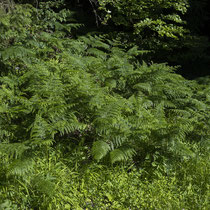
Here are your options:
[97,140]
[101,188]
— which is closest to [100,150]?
[101,188]

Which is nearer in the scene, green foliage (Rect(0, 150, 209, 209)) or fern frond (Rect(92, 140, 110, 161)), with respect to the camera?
green foliage (Rect(0, 150, 209, 209))

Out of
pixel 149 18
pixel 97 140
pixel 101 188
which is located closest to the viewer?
pixel 101 188

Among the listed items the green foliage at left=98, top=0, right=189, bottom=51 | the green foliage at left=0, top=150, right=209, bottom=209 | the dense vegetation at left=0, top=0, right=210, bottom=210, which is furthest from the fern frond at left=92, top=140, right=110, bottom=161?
the green foliage at left=98, top=0, right=189, bottom=51

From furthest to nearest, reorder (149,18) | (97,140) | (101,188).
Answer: (149,18), (97,140), (101,188)

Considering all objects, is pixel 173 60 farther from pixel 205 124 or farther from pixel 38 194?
pixel 38 194

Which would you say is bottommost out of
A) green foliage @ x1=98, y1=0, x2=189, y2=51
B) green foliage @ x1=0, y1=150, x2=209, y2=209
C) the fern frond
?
green foliage @ x1=0, y1=150, x2=209, y2=209

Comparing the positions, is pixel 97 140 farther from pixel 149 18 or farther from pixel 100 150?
pixel 149 18

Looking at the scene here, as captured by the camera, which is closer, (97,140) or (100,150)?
(100,150)

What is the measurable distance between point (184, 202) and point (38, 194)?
168cm

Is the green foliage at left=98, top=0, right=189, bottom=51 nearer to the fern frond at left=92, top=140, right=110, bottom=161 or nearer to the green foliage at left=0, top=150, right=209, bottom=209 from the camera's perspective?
the fern frond at left=92, top=140, right=110, bottom=161

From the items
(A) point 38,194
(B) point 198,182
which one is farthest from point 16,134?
(B) point 198,182

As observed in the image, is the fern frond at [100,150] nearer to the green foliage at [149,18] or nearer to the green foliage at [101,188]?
the green foliage at [101,188]

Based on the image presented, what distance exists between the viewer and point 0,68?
6090mm

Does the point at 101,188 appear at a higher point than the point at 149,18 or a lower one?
lower
